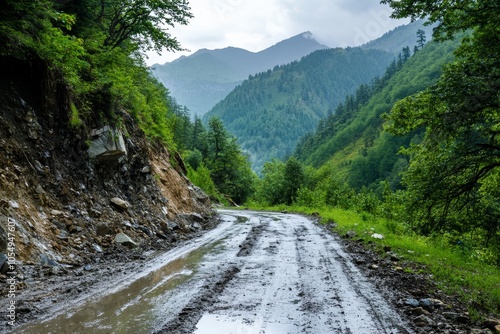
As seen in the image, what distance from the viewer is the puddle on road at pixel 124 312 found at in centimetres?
450

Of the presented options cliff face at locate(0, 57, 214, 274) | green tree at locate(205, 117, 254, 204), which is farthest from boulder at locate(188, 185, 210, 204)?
green tree at locate(205, 117, 254, 204)

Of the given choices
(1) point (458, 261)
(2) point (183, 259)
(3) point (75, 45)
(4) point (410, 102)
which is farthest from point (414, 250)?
(3) point (75, 45)

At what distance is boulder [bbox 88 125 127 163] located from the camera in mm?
12180

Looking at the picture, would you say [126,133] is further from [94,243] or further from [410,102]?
[410,102]

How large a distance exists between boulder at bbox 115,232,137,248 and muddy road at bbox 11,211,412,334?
144 centimetres

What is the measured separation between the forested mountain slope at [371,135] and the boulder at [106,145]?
421ft

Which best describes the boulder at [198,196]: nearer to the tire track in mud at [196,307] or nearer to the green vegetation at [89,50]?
the green vegetation at [89,50]

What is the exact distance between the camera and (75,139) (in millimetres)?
11344

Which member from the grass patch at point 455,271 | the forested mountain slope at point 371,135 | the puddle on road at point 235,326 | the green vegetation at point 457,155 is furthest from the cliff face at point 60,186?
the forested mountain slope at point 371,135

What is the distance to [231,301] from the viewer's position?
18.8ft

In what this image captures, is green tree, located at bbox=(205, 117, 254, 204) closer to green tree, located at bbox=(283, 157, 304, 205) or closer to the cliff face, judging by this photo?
green tree, located at bbox=(283, 157, 304, 205)

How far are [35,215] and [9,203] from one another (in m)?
0.78

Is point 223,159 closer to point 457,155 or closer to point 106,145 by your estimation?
point 106,145

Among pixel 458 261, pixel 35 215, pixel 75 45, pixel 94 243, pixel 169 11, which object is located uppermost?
pixel 169 11
